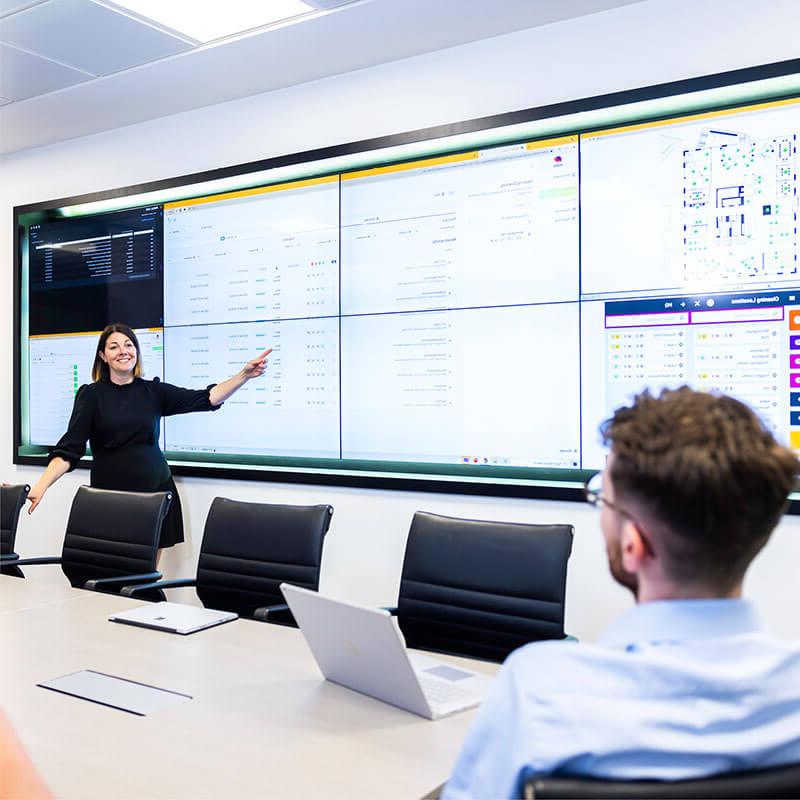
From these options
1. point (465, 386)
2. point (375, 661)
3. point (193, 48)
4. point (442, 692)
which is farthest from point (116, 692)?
point (193, 48)

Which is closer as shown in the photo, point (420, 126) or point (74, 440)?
point (420, 126)

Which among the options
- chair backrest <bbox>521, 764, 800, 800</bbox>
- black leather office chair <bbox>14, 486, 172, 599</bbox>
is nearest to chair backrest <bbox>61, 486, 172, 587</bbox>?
black leather office chair <bbox>14, 486, 172, 599</bbox>

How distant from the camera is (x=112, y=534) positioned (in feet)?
11.2

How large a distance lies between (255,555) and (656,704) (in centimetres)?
237

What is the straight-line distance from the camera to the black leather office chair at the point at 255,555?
300 centimetres

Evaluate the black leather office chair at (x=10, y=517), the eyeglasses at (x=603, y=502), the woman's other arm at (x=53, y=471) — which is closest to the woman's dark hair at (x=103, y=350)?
the woman's other arm at (x=53, y=471)

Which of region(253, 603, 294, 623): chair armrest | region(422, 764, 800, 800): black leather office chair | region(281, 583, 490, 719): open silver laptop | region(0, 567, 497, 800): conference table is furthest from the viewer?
region(253, 603, 294, 623): chair armrest

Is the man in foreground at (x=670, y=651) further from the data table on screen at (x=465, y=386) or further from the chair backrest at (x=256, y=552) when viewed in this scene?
the data table on screen at (x=465, y=386)

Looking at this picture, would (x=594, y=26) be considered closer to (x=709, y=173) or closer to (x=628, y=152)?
(x=628, y=152)

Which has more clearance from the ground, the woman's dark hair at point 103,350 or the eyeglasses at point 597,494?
the woman's dark hair at point 103,350

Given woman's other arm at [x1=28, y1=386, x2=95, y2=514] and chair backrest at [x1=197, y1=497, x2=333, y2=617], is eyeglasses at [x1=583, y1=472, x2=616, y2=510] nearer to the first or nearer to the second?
chair backrest at [x1=197, y1=497, x2=333, y2=617]

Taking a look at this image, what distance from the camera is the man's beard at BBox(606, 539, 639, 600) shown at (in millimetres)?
1056

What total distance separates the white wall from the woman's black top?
37 centimetres

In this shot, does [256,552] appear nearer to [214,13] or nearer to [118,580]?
[118,580]
